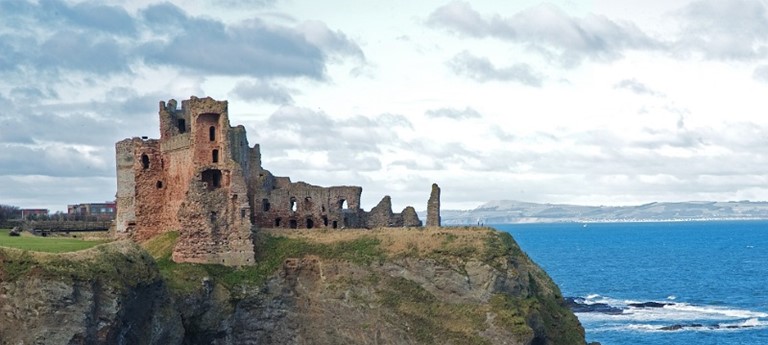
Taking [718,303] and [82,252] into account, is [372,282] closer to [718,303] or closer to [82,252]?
[82,252]

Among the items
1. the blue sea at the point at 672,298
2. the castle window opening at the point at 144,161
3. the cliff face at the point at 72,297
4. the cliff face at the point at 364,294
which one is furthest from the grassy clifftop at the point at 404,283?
the blue sea at the point at 672,298

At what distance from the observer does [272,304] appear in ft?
225

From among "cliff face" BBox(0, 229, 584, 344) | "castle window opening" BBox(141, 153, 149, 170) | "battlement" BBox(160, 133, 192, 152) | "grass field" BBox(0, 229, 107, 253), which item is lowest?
"cliff face" BBox(0, 229, 584, 344)

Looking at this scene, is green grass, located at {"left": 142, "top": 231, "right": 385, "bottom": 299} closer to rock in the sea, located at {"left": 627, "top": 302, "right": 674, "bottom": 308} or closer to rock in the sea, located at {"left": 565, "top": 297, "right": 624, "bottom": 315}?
rock in the sea, located at {"left": 565, "top": 297, "right": 624, "bottom": 315}

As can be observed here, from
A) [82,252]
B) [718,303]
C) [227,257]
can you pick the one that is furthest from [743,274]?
[82,252]

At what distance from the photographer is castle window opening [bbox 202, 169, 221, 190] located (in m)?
71.7

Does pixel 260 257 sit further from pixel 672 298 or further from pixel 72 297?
pixel 672 298

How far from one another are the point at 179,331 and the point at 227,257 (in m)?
8.46

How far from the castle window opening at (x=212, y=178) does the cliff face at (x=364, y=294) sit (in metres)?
4.56

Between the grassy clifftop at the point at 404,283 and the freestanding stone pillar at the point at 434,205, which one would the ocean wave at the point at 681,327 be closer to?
the freestanding stone pillar at the point at 434,205

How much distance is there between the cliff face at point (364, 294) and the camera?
6500 centimetres

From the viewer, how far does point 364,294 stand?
6800cm

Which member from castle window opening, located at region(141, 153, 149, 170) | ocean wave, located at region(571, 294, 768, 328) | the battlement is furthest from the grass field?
ocean wave, located at region(571, 294, 768, 328)

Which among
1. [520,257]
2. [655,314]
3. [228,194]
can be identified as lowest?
[655,314]
